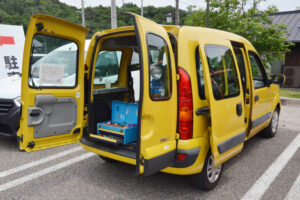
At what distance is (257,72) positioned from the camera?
445 centimetres

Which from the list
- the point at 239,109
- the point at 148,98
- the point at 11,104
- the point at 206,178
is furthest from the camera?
the point at 11,104

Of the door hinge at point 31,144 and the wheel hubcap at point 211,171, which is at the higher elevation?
the door hinge at point 31,144

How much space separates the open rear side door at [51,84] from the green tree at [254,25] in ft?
29.3

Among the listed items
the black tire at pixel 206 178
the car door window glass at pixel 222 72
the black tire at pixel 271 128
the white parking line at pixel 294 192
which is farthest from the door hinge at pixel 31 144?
the black tire at pixel 271 128

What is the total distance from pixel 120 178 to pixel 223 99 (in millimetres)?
1717

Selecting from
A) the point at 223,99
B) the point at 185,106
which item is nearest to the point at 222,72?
the point at 223,99

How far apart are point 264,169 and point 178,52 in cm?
235

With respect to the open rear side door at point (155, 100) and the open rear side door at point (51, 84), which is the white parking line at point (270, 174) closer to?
the open rear side door at point (155, 100)

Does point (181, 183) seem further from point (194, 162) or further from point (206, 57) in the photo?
point (206, 57)

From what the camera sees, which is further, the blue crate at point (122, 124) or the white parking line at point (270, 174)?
the white parking line at point (270, 174)

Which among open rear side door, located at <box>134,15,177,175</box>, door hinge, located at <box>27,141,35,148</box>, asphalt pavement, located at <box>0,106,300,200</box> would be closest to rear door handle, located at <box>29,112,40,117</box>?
door hinge, located at <box>27,141,35,148</box>

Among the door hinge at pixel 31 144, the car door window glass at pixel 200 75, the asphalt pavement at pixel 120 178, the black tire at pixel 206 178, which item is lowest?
the asphalt pavement at pixel 120 178

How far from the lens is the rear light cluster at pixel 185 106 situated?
8.68 ft

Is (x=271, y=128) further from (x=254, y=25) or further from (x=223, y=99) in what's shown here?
(x=254, y=25)
